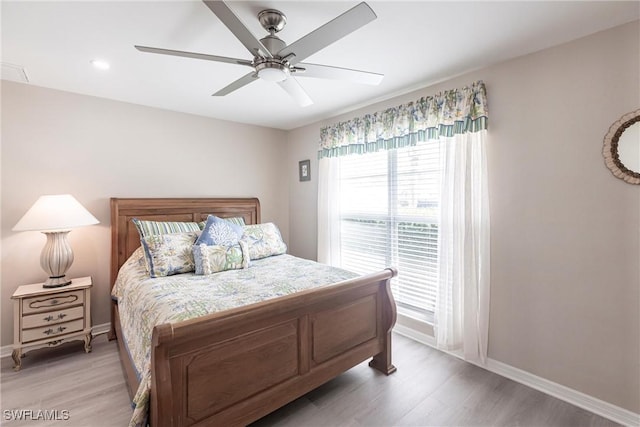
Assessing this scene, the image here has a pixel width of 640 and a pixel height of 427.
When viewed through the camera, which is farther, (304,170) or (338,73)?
(304,170)

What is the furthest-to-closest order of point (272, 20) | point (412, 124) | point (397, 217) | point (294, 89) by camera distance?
point (397, 217)
point (412, 124)
point (294, 89)
point (272, 20)

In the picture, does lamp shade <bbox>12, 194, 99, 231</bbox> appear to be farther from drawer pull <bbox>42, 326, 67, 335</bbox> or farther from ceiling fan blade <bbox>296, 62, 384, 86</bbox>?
ceiling fan blade <bbox>296, 62, 384, 86</bbox>

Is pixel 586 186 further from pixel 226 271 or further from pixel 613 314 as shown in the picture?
pixel 226 271

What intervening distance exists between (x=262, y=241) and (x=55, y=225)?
5.72 ft

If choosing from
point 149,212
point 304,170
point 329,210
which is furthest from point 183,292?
point 304,170

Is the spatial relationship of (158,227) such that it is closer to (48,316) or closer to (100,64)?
(48,316)

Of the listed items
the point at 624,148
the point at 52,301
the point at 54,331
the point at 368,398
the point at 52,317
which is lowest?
the point at 368,398

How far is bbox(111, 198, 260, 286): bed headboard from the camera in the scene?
3.03 meters

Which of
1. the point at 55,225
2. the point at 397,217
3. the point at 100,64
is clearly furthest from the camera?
the point at 397,217

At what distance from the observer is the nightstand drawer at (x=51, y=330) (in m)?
2.43

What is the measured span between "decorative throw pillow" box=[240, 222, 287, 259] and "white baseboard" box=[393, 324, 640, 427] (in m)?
1.99

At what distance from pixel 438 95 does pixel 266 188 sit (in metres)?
2.58

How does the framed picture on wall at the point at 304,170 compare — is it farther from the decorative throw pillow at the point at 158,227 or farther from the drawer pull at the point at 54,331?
the drawer pull at the point at 54,331

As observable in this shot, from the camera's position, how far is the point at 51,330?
2.52 metres
